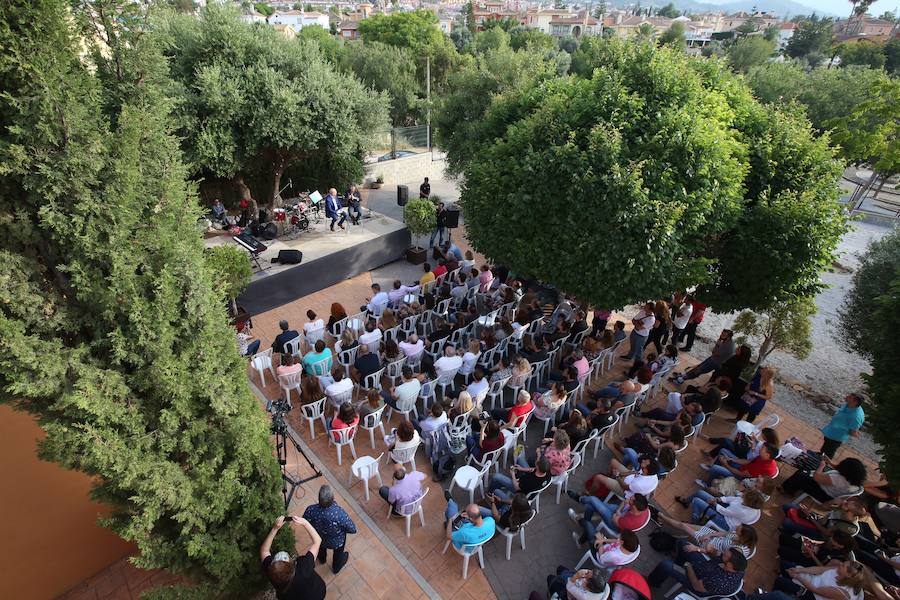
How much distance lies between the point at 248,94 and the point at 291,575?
12803 millimetres

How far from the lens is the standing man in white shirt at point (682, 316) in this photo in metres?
9.95

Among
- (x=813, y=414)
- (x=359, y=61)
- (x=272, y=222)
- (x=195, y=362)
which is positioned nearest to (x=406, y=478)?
(x=195, y=362)

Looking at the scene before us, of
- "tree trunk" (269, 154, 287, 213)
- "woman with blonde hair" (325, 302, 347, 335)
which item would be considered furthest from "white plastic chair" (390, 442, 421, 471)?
"tree trunk" (269, 154, 287, 213)

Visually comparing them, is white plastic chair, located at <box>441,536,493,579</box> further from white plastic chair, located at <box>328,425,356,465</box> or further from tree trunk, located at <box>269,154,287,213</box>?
tree trunk, located at <box>269,154,287,213</box>

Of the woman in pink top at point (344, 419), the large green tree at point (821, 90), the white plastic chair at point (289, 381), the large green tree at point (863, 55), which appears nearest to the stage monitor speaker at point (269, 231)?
the white plastic chair at point (289, 381)

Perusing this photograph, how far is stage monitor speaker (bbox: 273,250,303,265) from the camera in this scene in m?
11.9

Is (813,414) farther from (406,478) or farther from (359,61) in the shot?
(359,61)

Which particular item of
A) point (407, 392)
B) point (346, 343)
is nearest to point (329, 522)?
point (407, 392)

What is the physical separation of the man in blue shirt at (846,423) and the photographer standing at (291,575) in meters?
8.02

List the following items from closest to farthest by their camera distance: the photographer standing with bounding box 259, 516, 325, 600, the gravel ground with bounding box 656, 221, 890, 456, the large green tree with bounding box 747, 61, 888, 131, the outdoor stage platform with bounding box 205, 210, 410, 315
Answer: the photographer standing with bounding box 259, 516, 325, 600, the gravel ground with bounding box 656, 221, 890, 456, the outdoor stage platform with bounding box 205, 210, 410, 315, the large green tree with bounding box 747, 61, 888, 131

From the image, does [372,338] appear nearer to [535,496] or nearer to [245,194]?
[535,496]

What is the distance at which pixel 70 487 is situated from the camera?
579cm

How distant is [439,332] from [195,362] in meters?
5.40

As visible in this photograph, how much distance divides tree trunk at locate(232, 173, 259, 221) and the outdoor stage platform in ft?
4.98
